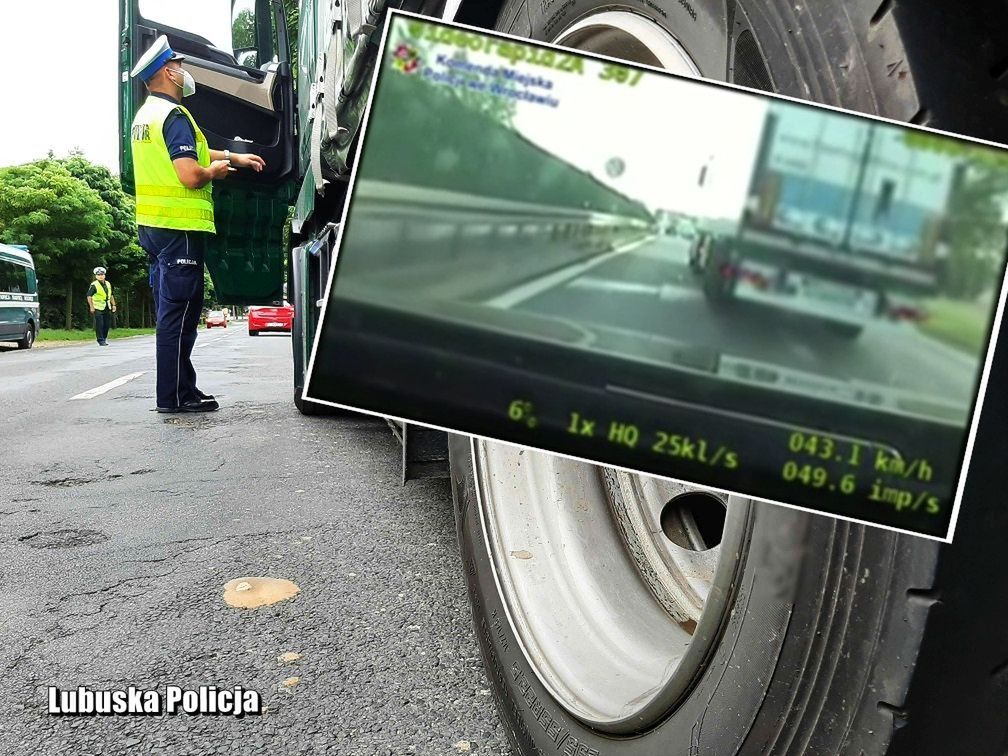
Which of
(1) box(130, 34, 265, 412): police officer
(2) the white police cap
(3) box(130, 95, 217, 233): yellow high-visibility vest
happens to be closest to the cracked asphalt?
(1) box(130, 34, 265, 412): police officer

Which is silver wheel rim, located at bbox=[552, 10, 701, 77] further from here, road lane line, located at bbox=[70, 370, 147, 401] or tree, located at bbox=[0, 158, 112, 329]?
tree, located at bbox=[0, 158, 112, 329]

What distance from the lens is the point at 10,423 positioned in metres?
5.80

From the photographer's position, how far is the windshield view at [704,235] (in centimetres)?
64

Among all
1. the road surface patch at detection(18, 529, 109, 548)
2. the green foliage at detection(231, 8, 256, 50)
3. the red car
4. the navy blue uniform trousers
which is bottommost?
the red car

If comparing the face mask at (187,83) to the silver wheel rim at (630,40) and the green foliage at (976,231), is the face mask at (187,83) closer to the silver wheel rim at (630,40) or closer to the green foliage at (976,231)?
the silver wheel rim at (630,40)

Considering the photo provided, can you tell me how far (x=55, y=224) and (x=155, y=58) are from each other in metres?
33.0

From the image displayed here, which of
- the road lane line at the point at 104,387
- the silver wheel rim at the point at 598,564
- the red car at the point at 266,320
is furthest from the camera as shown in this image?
the red car at the point at 266,320

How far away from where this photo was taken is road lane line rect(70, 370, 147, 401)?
298 inches

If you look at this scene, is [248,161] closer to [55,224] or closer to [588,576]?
[588,576]

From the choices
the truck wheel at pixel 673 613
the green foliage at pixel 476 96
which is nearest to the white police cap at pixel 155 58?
the truck wheel at pixel 673 613

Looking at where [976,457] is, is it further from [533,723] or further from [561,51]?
[533,723]

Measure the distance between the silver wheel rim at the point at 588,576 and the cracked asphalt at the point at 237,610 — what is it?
33 cm

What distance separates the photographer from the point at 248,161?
540 centimetres

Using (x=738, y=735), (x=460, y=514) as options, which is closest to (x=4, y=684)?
(x=460, y=514)
